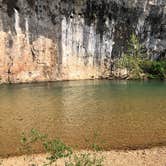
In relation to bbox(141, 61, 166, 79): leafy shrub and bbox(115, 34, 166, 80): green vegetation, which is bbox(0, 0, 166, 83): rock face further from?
bbox(141, 61, 166, 79): leafy shrub

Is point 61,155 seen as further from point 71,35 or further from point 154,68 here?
point 154,68

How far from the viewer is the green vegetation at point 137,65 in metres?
44.4

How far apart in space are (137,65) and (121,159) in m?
36.5

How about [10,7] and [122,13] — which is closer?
[10,7]

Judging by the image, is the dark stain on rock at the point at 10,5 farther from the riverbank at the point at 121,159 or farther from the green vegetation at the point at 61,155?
the riverbank at the point at 121,159

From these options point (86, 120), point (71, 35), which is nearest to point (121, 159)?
point (86, 120)

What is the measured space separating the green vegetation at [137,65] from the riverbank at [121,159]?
34608mm

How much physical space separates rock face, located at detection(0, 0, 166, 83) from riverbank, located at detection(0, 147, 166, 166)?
2600 cm

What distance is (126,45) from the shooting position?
44.7m

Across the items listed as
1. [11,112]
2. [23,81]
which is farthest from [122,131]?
[23,81]

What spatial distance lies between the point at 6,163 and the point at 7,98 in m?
13.3

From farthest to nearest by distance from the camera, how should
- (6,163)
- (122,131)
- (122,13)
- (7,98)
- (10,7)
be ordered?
(122,13), (10,7), (7,98), (122,131), (6,163)

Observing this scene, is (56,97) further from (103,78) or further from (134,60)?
(134,60)

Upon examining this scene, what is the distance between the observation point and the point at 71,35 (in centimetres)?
3956
